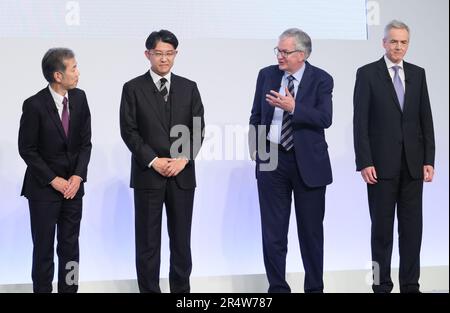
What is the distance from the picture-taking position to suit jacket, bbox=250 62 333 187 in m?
4.79

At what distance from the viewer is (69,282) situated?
4855 mm

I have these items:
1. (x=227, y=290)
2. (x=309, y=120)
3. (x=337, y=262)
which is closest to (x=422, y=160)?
(x=309, y=120)

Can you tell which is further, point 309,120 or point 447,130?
point 447,130

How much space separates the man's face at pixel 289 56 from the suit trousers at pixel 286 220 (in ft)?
1.62

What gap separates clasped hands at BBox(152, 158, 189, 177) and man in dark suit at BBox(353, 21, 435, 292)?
1067 mm

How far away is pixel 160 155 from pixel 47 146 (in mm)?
649

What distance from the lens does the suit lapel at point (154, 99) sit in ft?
15.6

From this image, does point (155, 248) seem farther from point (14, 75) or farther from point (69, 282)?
point (14, 75)

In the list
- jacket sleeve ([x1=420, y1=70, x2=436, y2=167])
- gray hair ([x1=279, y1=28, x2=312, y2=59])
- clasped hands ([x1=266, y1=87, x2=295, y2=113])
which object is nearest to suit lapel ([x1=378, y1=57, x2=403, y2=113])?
jacket sleeve ([x1=420, y1=70, x2=436, y2=167])

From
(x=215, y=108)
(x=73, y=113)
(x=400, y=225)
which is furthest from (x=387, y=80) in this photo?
(x=73, y=113)

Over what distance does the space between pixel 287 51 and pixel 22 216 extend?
207cm

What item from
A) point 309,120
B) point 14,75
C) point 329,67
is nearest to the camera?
point 309,120

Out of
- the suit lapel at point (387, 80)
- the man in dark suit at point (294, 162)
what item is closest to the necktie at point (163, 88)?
the man in dark suit at point (294, 162)

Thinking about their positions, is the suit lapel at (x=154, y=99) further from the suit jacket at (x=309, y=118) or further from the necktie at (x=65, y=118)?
the suit jacket at (x=309, y=118)
